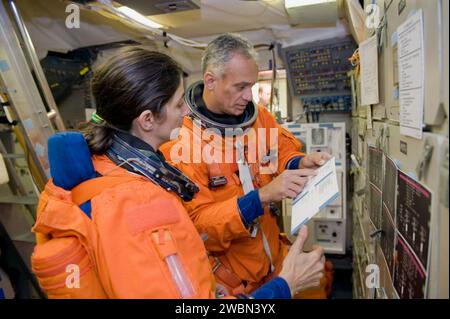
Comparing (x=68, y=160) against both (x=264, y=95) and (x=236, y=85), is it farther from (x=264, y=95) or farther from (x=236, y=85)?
(x=264, y=95)

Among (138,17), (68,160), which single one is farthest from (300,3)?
(68,160)

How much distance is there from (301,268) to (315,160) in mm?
635

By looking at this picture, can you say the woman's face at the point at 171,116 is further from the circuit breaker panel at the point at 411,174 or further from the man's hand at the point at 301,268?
the circuit breaker panel at the point at 411,174

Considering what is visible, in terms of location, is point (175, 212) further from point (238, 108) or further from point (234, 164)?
point (238, 108)

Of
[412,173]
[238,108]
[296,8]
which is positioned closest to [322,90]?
[296,8]

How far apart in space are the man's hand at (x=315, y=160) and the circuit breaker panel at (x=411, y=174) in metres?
0.24

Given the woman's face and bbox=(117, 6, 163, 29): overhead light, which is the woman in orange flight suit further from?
bbox=(117, 6, 163, 29): overhead light

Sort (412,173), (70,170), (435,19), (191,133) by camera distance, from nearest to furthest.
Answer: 1. (435,19)
2. (412,173)
3. (70,170)
4. (191,133)

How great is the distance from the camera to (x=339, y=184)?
9.96ft

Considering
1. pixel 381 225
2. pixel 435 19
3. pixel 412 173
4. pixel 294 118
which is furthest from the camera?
pixel 294 118

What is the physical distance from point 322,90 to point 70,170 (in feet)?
9.36

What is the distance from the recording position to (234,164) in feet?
5.86

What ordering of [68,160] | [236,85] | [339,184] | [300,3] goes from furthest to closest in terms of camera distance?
[339,184] < [300,3] < [236,85] < [68,160]

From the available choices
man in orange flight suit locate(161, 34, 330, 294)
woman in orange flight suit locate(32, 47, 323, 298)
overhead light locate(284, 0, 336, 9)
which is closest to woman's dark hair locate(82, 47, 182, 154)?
woman in orange flight suit locate(32, 47, 323, 298)
